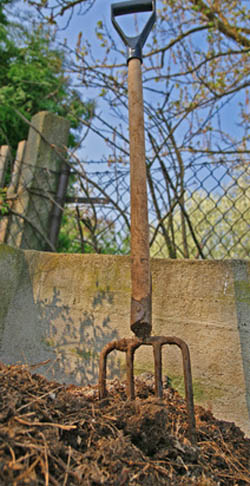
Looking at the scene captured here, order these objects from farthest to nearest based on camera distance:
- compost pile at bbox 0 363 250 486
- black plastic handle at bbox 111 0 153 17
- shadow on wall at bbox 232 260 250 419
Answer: black plastic handle at bbox 111 0 153 17, shadow on wall at bbox 232 260 250 419, compost pile at bbox 0 363 250 486

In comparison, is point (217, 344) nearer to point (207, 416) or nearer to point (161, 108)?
point (207, 416)

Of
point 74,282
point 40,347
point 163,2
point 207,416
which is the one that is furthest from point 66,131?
point 207,416

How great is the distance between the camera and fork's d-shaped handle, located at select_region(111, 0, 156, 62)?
1.58 meters

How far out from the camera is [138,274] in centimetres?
127

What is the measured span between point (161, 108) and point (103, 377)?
6.67 feet

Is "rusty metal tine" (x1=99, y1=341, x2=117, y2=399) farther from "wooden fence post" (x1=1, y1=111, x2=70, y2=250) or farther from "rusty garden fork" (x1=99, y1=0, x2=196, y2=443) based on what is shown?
"wooden fence post" (x1=1, y1=111, x2=70, y2=250)

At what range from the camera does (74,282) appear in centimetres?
173

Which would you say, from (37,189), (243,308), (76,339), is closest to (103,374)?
(76,339)

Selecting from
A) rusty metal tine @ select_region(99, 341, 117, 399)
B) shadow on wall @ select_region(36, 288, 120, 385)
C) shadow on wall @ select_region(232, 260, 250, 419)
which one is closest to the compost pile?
rusty metal tine @ select_region(99, 341, 117, 399)

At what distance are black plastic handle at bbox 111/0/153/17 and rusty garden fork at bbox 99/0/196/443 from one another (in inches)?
9.3

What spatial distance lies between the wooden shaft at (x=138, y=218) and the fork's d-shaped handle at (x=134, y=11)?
61mm

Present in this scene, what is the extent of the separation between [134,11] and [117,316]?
1371mm

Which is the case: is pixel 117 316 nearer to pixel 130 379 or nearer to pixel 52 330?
pixel 52 330

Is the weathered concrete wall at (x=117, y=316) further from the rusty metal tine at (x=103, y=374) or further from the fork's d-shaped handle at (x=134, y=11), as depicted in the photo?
the fork's d-shaped handle at (x=134, y=11)
